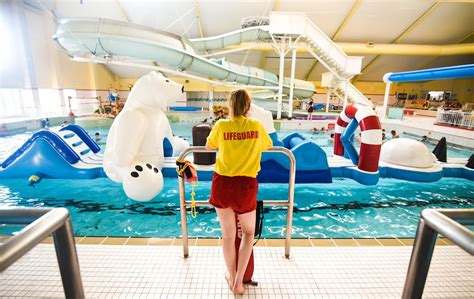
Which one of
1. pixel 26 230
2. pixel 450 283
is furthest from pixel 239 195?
pixel 450 283

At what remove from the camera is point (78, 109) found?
643 inches

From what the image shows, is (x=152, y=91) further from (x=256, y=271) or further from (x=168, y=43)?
(x=168, y=43)

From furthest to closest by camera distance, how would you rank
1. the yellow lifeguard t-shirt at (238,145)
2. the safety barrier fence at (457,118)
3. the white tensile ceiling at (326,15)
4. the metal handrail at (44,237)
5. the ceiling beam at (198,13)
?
the white tensile ceiling at (326,15)
the ceiling beam at (198,13)
the safety barrier fence at (457,118)
the yellow lifeguard t-shirt at (238,145)
the metal handrail at (44,237)

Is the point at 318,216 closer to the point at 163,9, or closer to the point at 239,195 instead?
the point at 239,195

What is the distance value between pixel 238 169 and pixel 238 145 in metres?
0.16

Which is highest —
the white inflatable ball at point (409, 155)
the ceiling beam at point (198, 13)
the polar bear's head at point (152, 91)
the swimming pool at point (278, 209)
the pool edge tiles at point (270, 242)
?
the ceiling beam at point (198, 13)

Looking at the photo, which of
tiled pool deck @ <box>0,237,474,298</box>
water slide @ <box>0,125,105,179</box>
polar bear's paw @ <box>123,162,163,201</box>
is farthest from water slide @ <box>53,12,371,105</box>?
tiled pool deck @ <box>0,237,474,298</box>

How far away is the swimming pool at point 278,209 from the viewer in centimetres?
333

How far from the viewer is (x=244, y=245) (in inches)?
64.9

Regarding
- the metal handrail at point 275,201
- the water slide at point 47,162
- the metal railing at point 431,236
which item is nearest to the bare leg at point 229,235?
the metal handrail at point 275,201

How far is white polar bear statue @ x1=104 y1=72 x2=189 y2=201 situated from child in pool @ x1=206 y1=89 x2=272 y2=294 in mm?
2261

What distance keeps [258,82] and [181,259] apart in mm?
12609

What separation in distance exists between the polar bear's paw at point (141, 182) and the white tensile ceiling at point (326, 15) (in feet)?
35.0

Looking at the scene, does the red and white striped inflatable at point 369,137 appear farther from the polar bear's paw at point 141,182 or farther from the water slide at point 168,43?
the water slide at point 168,43
